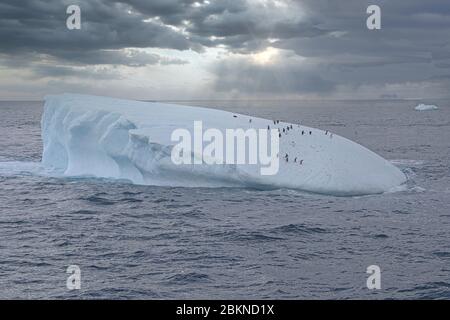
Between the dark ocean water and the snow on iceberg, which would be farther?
the snow on iceberg

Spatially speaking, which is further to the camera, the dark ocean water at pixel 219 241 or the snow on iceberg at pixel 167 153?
the snow on iceberg at pixel 167 153

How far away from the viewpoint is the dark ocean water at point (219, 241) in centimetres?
A: 1702

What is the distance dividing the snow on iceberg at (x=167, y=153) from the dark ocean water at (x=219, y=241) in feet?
3.01

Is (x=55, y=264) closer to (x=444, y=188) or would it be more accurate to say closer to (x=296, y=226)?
(x=296, y=226)

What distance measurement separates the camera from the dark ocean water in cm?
1702

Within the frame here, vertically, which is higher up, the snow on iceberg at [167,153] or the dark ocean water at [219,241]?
the snow on iceberg at [167,153]

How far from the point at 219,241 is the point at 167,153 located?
10.5 m

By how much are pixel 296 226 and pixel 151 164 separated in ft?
38.3

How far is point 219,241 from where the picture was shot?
2233 centimetres

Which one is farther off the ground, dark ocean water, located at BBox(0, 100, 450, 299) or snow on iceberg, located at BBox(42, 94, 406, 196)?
snow on iceberg, located at BBox(42, 94, 406, 196)

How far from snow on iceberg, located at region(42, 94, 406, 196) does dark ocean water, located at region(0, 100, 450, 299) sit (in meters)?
0.92

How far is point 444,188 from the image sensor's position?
3288cm
